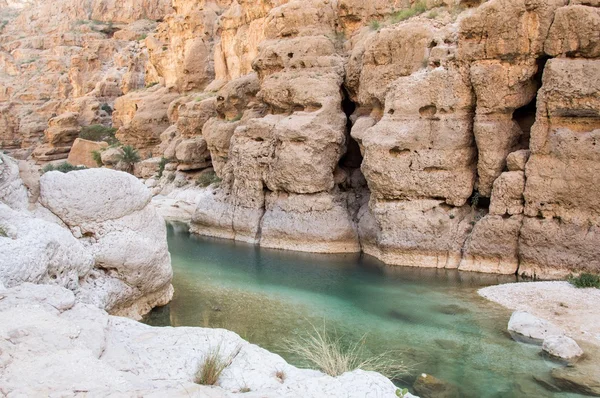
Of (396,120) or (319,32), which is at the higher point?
(319,32)

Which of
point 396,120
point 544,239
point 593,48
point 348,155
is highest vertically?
point 593,48

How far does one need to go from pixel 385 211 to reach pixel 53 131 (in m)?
36.4

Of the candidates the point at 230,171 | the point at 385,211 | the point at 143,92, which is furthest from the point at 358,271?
the point at 143,92

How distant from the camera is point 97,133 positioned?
1796 inches

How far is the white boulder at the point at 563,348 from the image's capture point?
10.3m

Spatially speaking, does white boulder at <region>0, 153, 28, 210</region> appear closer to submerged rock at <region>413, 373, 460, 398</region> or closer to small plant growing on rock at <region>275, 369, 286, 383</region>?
small plant growing on rock at <region>275, 369, 286, 383</region>

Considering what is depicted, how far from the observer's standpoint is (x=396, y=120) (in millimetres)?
18703

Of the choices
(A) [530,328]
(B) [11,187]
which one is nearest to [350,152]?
(A) [530,328]

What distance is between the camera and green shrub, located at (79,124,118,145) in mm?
45312

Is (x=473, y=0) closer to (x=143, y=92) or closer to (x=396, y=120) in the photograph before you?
(x=396, y=120)

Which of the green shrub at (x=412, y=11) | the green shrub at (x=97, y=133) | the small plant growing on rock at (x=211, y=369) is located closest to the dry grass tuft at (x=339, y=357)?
the small plant growing on rock at (x=211, y=369)

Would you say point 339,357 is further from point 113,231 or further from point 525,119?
point 525,119

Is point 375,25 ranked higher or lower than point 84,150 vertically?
higher

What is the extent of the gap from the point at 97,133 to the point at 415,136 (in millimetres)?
35079
